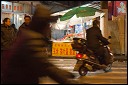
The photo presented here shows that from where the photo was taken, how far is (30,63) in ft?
10.8

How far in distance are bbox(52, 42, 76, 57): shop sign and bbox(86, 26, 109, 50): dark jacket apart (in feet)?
17.3

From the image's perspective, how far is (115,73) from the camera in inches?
418

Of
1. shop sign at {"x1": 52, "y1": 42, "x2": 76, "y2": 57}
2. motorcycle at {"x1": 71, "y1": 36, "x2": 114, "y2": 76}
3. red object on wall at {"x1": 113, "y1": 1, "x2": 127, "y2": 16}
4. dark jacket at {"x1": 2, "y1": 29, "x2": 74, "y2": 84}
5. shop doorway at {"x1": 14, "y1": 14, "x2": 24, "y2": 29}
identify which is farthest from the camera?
shop doorway at {"x1": 14, "y1": 14, "x2": 24, "y2": 29}

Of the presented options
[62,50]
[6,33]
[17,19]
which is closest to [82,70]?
[6,33]

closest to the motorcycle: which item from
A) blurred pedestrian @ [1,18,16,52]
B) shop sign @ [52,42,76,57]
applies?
blurred pedestrian @ [1,18,16,52]

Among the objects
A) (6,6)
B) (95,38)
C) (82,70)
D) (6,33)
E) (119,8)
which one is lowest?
(82,70)

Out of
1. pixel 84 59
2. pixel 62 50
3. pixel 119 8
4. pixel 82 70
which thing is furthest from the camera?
pixel 119 8

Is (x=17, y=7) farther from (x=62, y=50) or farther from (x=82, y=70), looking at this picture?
(x=82, y=70)

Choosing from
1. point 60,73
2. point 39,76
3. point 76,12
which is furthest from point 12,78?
point 76,12

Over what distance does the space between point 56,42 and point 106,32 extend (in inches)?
118

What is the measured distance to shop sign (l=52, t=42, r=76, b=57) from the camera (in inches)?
598

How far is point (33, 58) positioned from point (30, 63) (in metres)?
Result: 0.06

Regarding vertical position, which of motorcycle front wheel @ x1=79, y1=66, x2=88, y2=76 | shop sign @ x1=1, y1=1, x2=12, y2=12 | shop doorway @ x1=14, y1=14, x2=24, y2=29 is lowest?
motorcycle front wheel @ x1=79, y1=66, x2=88, y2=76

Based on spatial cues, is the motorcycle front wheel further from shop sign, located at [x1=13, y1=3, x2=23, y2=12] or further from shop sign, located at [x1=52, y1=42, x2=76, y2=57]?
shop sign, located at [x1=13, y1=3, x2=23, y2=12]
